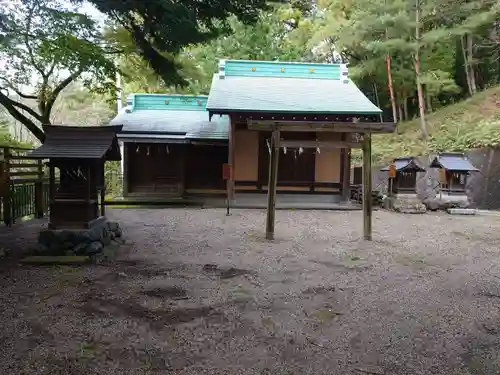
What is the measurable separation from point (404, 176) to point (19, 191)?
11.0 metres

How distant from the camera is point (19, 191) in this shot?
29.3ft

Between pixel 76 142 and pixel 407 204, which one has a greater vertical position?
pixel 76 142

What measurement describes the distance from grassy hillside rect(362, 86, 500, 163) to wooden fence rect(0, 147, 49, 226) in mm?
15097

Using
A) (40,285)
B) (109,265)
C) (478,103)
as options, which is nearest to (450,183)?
(478,103)

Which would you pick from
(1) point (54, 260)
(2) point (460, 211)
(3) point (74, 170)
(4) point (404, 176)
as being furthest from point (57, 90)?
(2) point (460, 211)

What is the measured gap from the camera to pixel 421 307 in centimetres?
423

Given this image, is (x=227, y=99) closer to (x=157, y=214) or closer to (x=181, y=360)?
(x=157, y=214)

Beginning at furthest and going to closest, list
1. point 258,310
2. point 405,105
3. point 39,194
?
point 405,105 → point 39,194 → point 258,310

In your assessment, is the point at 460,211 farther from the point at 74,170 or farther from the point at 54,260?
the point at 54,260

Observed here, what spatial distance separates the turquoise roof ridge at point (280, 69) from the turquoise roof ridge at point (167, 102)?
1.84m

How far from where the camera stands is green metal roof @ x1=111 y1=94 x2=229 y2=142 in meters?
13.9

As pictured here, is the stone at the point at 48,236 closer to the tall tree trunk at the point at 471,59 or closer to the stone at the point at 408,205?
the stone at the point at 408,205

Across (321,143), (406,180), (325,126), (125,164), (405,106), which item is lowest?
(406,180)

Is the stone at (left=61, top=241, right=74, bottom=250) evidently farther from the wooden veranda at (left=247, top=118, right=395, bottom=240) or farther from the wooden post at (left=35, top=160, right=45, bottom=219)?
the wooden post at (left=35, top=160, right=45, bottom=219)
